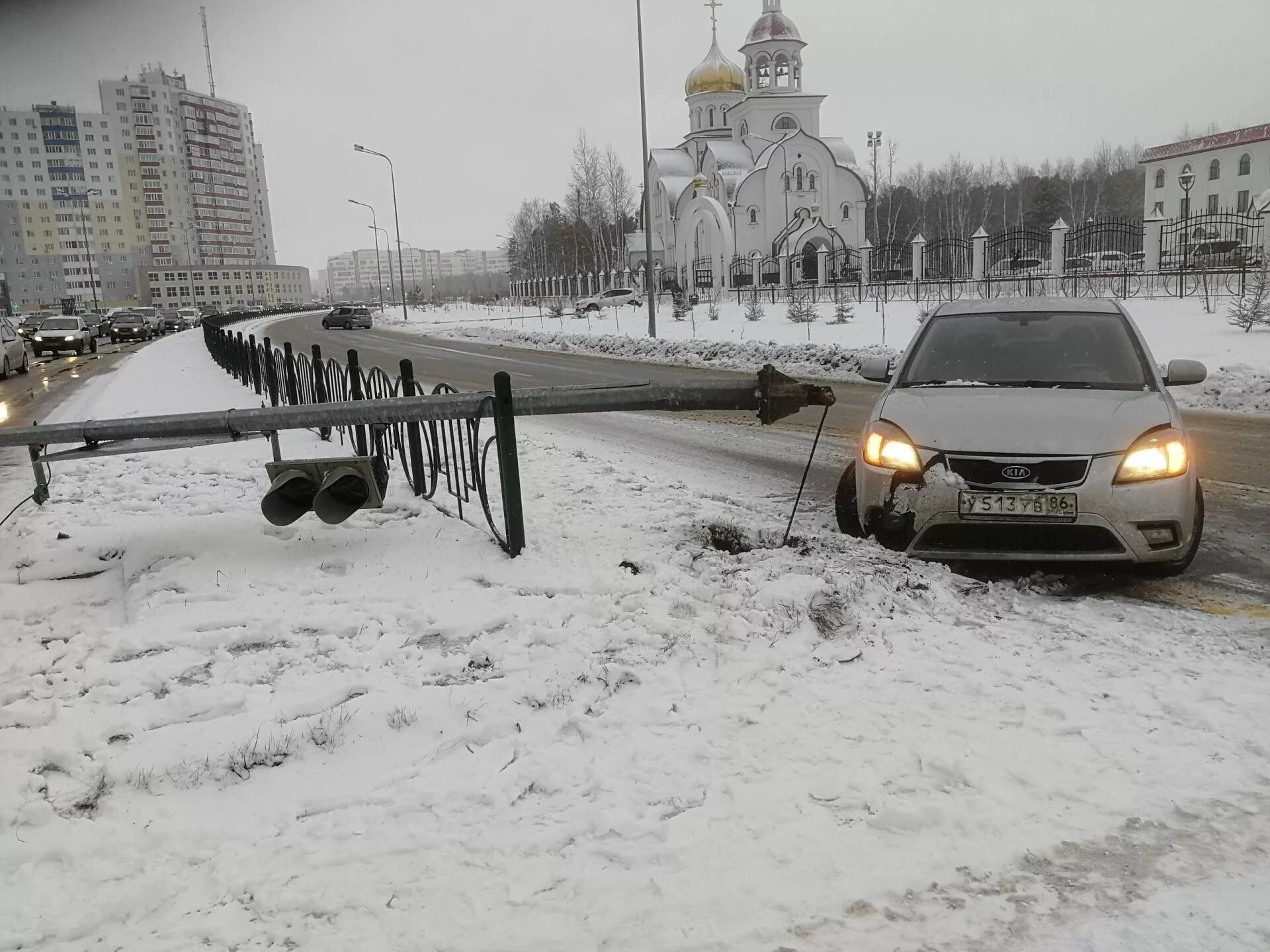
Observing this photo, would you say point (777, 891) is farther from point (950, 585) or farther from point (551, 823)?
point (950, 585)

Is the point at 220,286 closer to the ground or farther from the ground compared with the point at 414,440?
farther from the ground

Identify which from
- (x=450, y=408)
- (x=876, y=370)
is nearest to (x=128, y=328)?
(x=450, y=408)

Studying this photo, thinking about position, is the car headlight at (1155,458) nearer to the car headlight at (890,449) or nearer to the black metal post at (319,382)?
the car headlight at (890,449)

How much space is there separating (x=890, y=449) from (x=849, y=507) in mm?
837

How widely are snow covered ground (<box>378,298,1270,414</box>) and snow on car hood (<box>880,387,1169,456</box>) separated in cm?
740

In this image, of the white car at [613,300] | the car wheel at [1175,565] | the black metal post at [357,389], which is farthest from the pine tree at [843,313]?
the car wheel at [1175,565]

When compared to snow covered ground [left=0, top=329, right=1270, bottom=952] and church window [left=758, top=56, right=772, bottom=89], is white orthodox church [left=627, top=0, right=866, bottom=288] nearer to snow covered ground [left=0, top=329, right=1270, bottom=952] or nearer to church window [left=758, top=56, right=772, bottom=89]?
church window [left=758, top=56, right=772, bottom=89]

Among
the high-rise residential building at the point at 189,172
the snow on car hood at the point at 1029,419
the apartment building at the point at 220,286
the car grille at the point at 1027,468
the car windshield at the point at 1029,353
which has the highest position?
the high-rise residential building at the point at 189,172

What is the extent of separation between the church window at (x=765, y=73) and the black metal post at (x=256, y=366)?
187 feet

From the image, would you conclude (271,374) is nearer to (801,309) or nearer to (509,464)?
(509,464)

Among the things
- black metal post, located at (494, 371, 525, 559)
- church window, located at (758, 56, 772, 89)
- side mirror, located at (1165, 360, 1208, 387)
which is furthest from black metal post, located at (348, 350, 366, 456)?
church window, located at (758, 56, 772, 89)

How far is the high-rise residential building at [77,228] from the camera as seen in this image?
76375 mm

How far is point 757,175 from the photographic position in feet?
193

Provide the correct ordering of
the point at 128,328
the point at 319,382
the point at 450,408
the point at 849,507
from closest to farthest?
the point at 450,408
the point at 849,507
the point at 319,382
the point at 128,328
